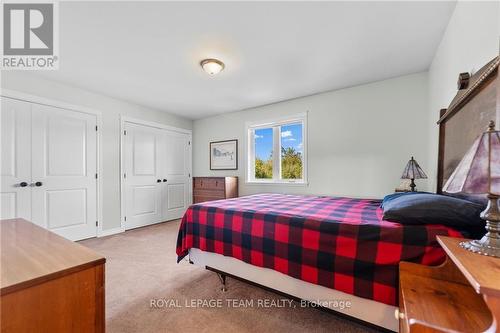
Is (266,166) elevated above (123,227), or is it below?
above

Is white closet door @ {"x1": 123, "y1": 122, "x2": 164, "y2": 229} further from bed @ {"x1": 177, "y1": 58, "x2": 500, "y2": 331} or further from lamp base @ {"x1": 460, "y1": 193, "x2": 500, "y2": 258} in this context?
lamp base @ {"x1": 460, "y1": 193, "x2": 500, "y2": 258}

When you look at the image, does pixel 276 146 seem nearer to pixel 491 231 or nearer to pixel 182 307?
pixel 182 307

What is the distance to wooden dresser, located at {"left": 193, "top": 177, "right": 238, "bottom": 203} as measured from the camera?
4.11m

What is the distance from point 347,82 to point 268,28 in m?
1.62

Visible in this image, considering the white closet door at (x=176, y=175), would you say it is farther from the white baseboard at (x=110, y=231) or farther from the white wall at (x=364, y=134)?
the white wall at (x=364, y=134)

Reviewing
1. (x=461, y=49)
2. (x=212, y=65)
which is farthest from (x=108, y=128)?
(x=461, y=49)

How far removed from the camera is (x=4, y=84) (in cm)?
261

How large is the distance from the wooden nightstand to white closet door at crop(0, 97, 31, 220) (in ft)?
13.1

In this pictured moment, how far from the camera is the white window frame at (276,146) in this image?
3.59 metres

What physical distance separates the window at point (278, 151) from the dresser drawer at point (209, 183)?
0.56 m

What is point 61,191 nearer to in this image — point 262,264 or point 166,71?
point 166,71

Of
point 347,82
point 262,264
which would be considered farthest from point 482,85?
point 347,82

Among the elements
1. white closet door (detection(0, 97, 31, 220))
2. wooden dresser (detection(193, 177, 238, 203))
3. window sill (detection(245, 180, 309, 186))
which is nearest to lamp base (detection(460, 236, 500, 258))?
window sill (detection(245, 180, 309, 186))

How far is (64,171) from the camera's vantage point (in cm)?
310
